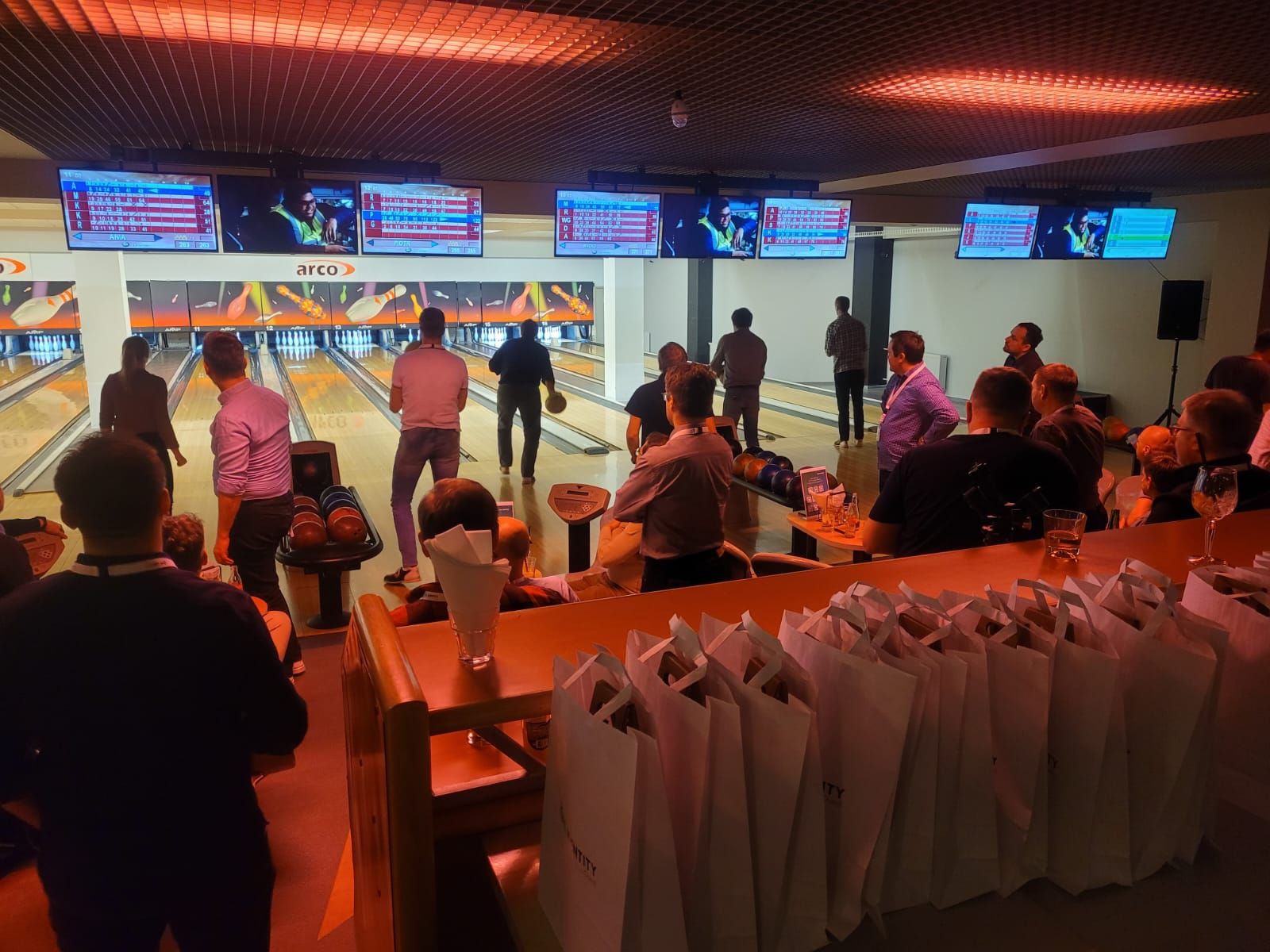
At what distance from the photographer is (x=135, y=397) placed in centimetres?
465

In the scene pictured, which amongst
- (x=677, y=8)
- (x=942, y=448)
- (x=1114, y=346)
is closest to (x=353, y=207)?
(x=677, y=8)

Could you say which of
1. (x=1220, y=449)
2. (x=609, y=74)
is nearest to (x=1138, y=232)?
(x=609, y=74)

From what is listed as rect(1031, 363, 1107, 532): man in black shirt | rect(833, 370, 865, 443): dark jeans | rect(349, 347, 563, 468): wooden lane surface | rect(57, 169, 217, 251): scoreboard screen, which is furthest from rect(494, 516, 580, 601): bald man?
rect(833, 370, 865, 443): dark jeans

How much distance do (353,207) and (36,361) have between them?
11262 millimetres

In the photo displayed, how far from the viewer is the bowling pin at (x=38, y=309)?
40.4 feet

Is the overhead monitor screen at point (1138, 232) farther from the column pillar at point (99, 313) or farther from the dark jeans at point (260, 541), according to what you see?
the column pillar at point (99, 313)

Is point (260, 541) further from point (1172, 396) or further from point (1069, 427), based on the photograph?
point (1172, 396)

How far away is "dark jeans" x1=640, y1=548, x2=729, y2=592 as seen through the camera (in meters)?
2.81

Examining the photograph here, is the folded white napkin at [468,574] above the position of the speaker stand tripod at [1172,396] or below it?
above

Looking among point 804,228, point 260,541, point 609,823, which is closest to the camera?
point 609,823

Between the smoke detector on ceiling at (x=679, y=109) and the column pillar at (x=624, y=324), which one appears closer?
the smoke detector on ceiling at (x=679, y=109)

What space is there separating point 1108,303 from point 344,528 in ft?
24.8

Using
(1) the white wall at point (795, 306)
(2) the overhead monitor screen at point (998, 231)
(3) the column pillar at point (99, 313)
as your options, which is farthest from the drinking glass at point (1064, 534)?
(1) the white wall at point (795, 306)

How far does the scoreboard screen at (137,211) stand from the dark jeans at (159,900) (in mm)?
3469
